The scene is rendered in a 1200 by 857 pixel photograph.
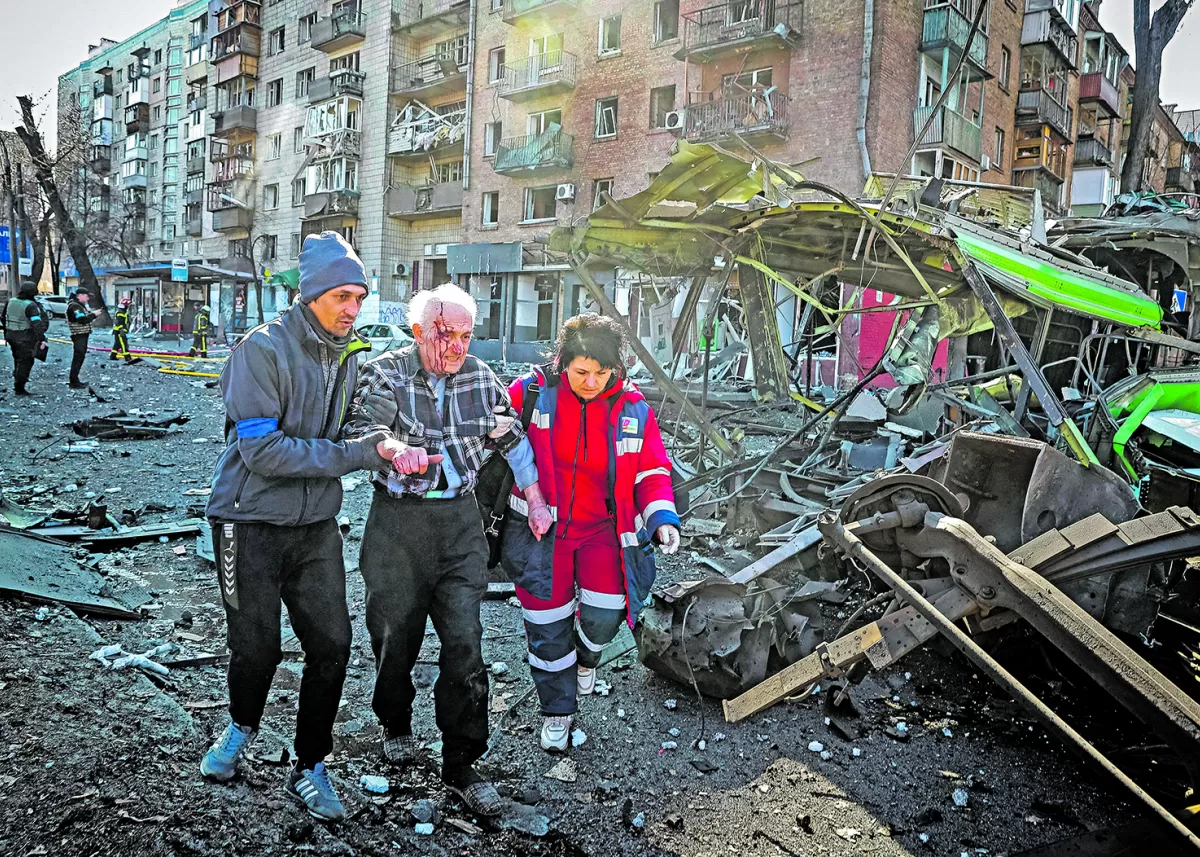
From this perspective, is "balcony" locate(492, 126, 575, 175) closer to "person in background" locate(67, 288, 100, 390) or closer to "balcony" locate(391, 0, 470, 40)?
"balcony" locate(391, 0, 470, 40)

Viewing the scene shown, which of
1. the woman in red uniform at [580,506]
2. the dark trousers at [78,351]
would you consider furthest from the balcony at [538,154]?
the woman in red uniform at [580,506]

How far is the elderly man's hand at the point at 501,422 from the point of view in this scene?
3012 mm

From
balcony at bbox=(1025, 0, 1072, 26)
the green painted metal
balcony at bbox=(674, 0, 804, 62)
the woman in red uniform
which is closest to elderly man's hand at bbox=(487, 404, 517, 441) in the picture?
the woman in red uniform

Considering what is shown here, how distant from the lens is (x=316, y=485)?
264 centimetres

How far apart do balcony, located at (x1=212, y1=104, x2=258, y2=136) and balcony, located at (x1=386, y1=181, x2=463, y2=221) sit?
1358cm

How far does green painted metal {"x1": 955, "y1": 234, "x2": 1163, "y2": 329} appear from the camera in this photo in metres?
5.41

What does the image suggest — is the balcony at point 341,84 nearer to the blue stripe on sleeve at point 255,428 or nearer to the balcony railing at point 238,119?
the balcony railing at point 238,119

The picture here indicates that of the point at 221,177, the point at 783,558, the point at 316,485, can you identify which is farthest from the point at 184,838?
the point at 221,177

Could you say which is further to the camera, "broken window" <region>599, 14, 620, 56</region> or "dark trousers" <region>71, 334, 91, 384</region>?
"broken window" <region>599, 14, 620, 56</region>

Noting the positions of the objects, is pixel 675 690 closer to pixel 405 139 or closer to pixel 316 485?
pixel 316 485

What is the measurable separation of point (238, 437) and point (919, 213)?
5.10 meters

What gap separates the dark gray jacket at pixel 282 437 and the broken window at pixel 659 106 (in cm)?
2567

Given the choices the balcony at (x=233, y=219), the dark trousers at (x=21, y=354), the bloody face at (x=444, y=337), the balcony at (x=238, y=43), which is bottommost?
the dark trousers at (x=21, y=354)

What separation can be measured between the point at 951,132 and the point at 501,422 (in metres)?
24.4
